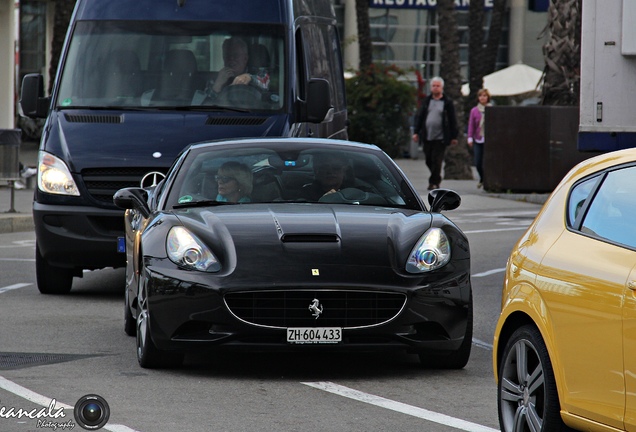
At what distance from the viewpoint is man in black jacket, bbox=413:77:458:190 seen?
25.5 meters

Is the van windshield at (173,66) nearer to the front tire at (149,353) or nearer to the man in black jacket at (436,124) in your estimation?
the front tire at (149,353)

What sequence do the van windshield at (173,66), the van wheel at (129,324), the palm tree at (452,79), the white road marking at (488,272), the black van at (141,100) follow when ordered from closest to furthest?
the van wheel at (129,324), the black van at (141,100), the van windshield at (173,66), the white road marking at (488,272), the palm tree at (452,79)

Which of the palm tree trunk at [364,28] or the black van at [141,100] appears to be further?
the palm tree trunk at [364,28]

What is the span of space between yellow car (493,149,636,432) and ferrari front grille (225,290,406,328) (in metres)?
1.81

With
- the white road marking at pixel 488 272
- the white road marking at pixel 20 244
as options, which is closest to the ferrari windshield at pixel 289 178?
the white road marking at pixel 488 272

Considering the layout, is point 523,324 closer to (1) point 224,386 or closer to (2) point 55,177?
(1) point 224,386

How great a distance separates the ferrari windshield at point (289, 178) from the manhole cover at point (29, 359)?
115 centimetres

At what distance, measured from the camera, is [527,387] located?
19.8 feet

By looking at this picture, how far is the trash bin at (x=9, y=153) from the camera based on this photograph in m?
20.8

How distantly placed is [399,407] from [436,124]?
1841 cm

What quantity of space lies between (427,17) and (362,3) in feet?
65.8

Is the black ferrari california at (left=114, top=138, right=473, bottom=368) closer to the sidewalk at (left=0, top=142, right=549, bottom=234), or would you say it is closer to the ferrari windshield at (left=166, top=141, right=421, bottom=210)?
the ferrari windshield at (left=166, top=141, right=421, bottom=210)

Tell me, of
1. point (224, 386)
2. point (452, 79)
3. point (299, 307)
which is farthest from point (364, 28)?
point (224, 386)

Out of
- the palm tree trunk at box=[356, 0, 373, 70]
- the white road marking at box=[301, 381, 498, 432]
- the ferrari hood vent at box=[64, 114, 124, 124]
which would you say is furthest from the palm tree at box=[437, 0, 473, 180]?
the white road marking at box=[301, 381, 498, 432]
